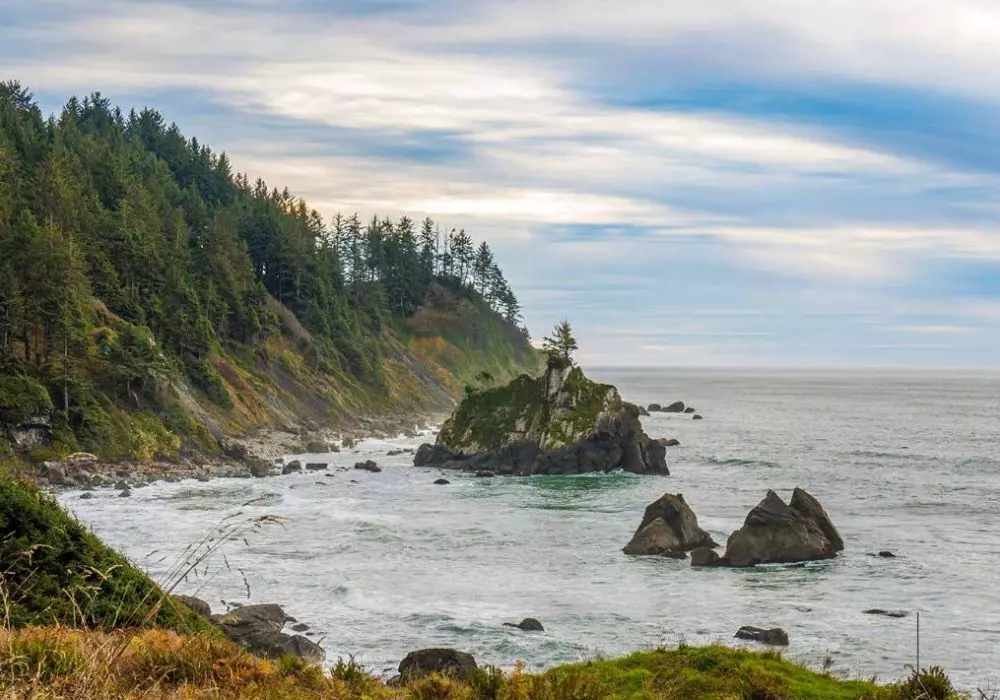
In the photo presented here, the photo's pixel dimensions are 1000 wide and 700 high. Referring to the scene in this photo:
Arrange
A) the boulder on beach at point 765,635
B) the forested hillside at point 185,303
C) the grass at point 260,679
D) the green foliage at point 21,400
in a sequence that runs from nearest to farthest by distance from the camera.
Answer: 1. the grass at point 260,679
2. the boulder on beach at point 765,635
3. the green foliage at point 21,400
4. the forested hillside at point 185,303

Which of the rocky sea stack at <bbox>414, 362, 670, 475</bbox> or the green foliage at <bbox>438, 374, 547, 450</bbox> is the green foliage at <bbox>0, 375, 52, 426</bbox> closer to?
the rocky sea stack at <bbox>414, 362, 670, 475</bbox>

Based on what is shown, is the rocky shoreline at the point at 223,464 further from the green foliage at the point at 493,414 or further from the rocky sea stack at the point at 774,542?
the rocky sea stack at the point at 774,542

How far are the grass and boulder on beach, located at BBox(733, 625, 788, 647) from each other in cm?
1066

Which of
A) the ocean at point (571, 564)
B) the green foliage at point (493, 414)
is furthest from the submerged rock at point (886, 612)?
the green foliage at point (493, 414)

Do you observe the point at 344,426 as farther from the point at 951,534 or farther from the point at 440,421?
the point at 951,534

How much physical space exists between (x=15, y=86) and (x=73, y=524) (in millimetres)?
156104

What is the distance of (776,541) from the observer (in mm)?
46594

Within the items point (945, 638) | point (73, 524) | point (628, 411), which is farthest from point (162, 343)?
point (945, 638)

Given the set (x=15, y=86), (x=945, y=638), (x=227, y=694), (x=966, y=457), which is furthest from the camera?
(x=15, y=86)

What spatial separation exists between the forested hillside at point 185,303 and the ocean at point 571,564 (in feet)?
49.7

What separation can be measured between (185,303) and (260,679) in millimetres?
92784

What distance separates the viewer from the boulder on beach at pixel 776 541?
46000mm

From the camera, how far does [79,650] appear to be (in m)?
9.48

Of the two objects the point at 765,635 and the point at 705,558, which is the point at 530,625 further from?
the point at 705,558
